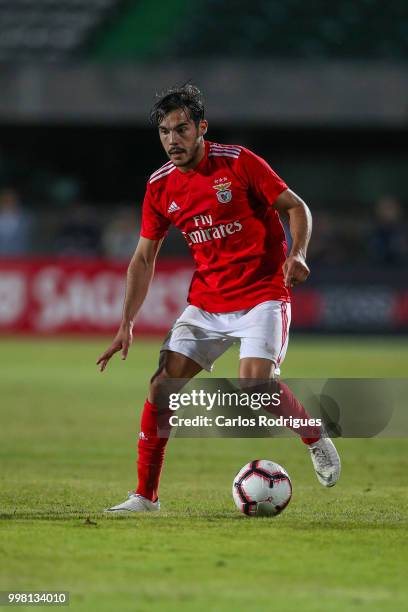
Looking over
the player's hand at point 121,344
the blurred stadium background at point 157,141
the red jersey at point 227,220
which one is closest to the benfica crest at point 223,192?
the red jersey at point 227,220

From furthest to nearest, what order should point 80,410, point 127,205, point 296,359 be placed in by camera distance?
point 127,205 → point 296,359 → point 80,410

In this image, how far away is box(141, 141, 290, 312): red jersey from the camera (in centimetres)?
700

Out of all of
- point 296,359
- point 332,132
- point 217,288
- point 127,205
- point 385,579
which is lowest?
point 385,579

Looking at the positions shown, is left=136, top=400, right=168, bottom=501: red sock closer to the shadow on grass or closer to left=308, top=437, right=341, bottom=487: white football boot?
the shadow on grass

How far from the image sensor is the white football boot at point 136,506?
6.75 meters

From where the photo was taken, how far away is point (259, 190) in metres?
6.97

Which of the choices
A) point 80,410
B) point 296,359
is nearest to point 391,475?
point 80,410

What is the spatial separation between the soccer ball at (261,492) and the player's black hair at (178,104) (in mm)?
2023

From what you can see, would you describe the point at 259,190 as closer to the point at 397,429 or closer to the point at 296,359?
the point at 397,429

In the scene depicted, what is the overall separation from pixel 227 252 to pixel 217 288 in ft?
0.72

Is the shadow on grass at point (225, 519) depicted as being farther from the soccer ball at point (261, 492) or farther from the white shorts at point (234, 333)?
the white shorts at point (234, 333)

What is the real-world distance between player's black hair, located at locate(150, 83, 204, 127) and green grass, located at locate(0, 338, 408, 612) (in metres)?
2.23

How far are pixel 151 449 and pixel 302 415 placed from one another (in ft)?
2.98

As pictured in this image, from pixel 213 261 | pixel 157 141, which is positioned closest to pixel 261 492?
pixel 213 261
